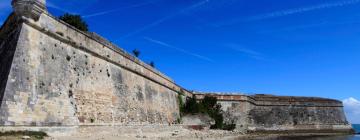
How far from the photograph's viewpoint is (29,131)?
11.1 meters

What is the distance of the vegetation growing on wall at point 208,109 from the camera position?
29656mm

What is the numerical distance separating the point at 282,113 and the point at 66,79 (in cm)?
2936

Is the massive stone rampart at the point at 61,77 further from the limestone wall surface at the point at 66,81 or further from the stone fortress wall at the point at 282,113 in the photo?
the stone fortress wall at the point at 282,113

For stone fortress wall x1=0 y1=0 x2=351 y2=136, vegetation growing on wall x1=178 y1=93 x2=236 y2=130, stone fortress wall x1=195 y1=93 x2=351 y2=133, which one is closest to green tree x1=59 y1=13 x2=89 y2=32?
stone fortress wall x1=0 y1=0 x2=351 y2=136

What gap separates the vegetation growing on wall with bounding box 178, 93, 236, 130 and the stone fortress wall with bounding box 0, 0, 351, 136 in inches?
194

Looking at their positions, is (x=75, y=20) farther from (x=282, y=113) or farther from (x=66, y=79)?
Result: (x=282, y=113)

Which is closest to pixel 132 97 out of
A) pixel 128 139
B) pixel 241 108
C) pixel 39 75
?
pixel 128 139

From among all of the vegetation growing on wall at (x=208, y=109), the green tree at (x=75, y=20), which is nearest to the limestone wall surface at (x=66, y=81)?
the green tree at (x=75, y=20)

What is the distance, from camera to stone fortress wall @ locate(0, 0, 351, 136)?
11.7 metres

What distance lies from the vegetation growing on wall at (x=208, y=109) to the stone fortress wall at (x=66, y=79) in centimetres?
493

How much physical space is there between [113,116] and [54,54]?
427cm

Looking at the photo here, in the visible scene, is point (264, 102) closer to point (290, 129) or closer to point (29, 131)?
point (290, 129)

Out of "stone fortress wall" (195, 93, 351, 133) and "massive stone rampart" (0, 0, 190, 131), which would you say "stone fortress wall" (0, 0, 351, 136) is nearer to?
"massive stone rampart" (0, 0, 190, 131)

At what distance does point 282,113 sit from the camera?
1521 inches
